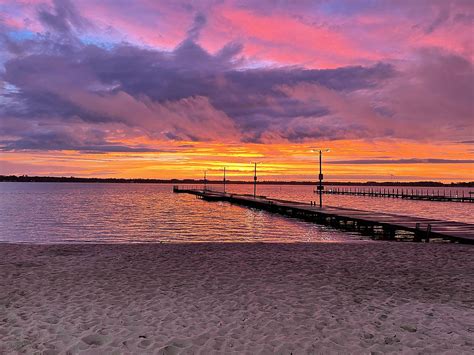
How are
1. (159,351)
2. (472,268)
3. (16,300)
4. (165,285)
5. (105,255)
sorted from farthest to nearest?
(105,255) < (472,268) < (165,285) < (16,300) < (159,351)

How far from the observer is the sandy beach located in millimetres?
6824

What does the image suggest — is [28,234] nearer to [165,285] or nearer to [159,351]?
[165,285]

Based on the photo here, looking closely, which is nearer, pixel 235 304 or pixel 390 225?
pixel 235 304

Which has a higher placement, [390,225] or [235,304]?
[390,225]

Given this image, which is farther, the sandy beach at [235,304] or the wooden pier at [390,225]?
the wooden pier at [390,225]

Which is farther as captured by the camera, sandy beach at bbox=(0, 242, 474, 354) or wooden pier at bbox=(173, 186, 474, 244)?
wooden pier at bbox=(173, 186, 474, 244)

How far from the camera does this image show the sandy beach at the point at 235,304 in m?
6.82

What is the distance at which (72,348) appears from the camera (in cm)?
656

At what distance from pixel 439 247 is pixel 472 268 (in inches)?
206

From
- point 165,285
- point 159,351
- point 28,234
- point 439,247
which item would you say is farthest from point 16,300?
point 28,234

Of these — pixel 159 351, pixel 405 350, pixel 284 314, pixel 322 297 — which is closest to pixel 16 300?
pixel 159 351

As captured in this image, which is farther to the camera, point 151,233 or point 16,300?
point 151,233

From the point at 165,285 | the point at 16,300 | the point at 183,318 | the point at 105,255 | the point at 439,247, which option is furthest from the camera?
the point at 439,247

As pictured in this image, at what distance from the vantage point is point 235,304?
903 cm
